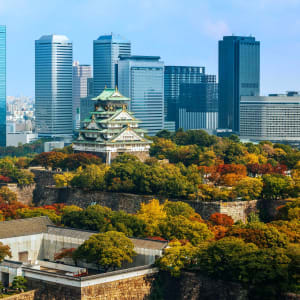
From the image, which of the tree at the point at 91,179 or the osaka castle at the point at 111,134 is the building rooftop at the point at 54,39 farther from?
the tree at the point at 91,179

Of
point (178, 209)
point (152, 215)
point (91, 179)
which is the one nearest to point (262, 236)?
point (152, 215)

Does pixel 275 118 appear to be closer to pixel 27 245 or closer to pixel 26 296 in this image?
pixel 27 245

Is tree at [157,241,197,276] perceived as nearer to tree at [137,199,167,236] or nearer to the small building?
the small building

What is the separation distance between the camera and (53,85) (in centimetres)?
18288

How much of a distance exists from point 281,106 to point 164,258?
411 ft

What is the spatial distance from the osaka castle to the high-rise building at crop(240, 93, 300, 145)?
8868 centimetres

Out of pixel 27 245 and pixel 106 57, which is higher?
pixel 106 57

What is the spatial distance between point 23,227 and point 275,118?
120149mm

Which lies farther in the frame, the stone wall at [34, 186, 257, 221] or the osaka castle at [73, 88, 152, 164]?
the osaka castle at [73, 88, 152, 164]

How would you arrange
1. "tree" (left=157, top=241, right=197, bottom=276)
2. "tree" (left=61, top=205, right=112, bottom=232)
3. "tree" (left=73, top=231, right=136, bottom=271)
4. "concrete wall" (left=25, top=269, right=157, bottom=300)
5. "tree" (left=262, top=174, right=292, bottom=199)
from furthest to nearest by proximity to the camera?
"tree" (left=262, top=174, right=292, bottom=199), "tree" (left=61, top=205, right=112, bottom=232), "tree" (left=73, top=231, right=136, bottom=271), "tree" (left=157, top=241, right=197, bottom=276), "concrete wall" (left=25, top=269, right=157, bottom=300)

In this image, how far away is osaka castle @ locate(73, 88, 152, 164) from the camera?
258 ft

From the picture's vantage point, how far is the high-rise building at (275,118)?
16800cm

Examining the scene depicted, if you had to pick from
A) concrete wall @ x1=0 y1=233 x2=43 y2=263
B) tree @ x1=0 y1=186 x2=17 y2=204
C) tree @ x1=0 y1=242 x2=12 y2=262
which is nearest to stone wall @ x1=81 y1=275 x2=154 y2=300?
tree @ x1=0 y1=242 x2=12 y2=262

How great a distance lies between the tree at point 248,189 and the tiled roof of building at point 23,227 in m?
13.2
